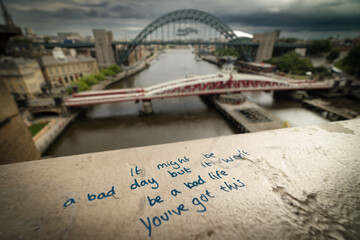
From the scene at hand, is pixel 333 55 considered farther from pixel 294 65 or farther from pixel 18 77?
pixel 18 77

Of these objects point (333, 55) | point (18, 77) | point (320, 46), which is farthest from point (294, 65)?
point (18, 77)

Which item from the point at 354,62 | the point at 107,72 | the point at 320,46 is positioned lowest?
the point at 107,72

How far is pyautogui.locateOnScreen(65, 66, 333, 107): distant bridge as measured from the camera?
1738 centimetres

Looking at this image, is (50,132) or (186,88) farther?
(186,88)

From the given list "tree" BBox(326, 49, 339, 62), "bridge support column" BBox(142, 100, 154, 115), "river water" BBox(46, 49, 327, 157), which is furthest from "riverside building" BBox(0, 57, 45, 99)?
"tree" BBox(326, 49, 339, 62)

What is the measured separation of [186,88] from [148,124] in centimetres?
653

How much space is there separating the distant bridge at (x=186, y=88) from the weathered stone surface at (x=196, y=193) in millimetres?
16611

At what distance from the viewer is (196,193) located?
4.75ft

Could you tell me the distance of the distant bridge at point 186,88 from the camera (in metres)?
17.4

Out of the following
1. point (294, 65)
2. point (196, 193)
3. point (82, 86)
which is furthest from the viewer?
point (294, 65)

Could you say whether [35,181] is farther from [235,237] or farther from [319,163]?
[319,163]

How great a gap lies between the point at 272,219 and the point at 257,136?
1247mm

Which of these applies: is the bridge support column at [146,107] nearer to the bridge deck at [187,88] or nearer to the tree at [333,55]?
the bridge deck at [187,88]

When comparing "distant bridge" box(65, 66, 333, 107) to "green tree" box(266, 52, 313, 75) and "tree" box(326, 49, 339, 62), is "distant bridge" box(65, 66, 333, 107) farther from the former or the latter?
"tree" box(326, 49, 339, 62)
